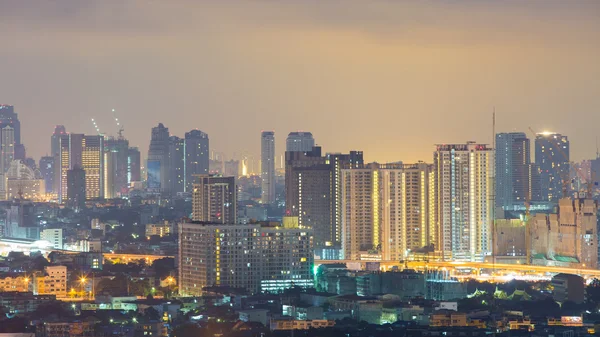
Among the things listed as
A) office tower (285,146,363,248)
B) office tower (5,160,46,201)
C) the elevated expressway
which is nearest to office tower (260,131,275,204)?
office tower (5,160,46,201)

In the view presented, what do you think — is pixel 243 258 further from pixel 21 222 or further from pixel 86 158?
pixel 86 158

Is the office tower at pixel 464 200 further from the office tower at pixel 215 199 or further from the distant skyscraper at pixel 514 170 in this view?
the distant skyscraper at pixel 514 170

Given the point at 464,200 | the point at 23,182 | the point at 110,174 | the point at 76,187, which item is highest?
the point at 110,174

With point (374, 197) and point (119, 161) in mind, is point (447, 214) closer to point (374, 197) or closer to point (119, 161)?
point (374, 197)

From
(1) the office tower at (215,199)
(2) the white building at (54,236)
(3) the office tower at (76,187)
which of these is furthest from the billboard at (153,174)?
(1) the office tower at (215,199)

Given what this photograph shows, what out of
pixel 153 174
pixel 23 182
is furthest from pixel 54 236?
pixel 153 174

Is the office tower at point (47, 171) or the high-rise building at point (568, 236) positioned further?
the office tower at point (47, 171)
